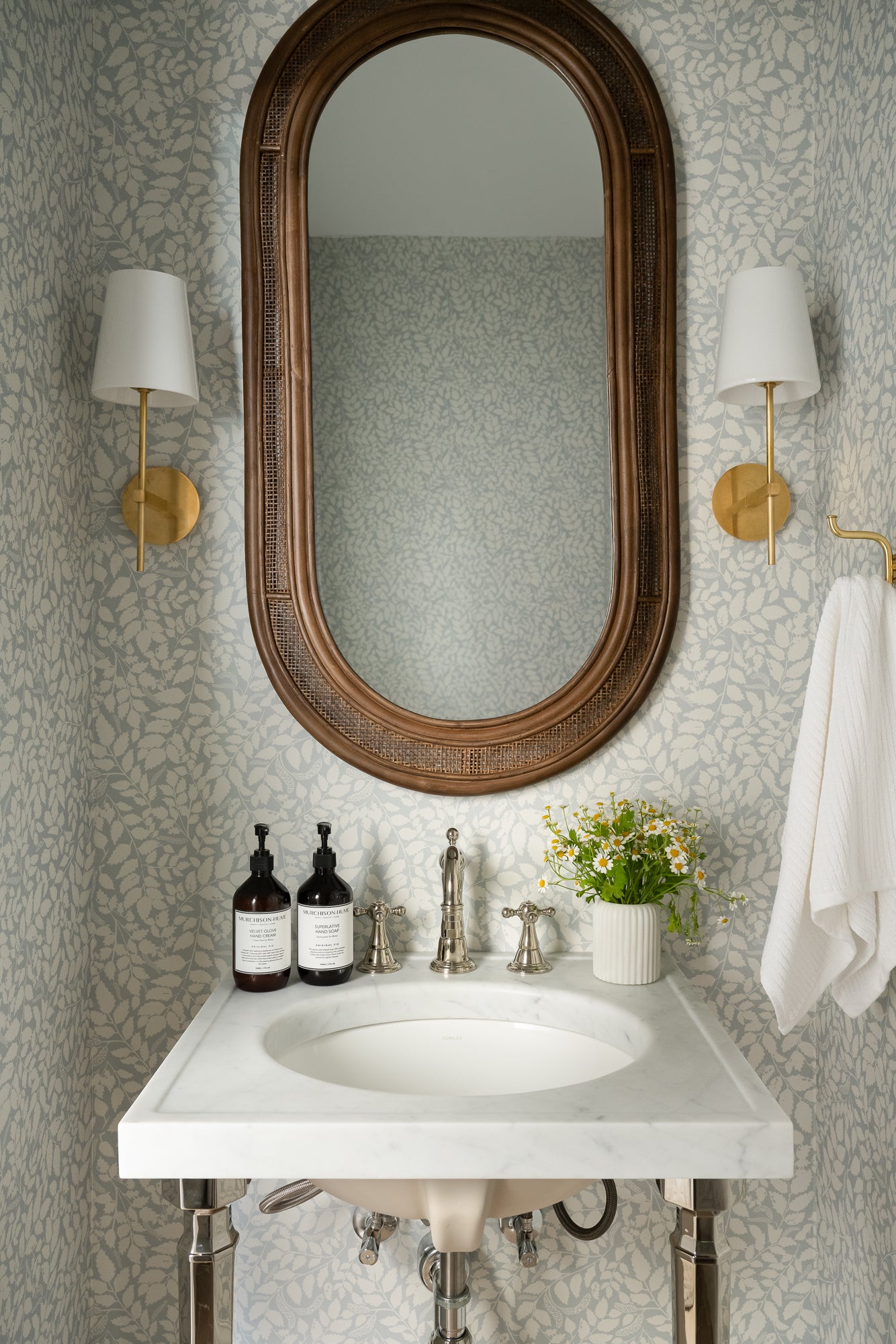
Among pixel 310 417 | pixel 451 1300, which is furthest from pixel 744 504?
pixel 451 1300

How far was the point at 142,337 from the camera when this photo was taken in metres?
1.31

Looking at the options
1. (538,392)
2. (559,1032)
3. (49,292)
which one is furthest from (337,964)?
(49,292)

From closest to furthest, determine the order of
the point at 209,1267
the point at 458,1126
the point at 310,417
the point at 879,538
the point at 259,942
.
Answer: the point at 458,1126
the point at 209,1267
the point at 879,538
the point at 259,942
the point at 310,417

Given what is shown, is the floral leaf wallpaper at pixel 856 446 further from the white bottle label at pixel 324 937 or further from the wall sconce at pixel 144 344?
the wall sconce at pixel 144 344

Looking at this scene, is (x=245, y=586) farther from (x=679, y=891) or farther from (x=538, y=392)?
(x=679, y=891)

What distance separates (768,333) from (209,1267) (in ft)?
4.23

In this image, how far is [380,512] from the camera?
144 cm

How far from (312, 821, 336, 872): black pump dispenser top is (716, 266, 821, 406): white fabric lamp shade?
31.5 inches

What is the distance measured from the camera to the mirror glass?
4.69ft

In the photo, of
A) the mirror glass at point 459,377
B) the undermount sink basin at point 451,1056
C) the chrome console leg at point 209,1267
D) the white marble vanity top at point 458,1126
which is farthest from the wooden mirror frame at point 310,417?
the chrome console leg at point 209,1267

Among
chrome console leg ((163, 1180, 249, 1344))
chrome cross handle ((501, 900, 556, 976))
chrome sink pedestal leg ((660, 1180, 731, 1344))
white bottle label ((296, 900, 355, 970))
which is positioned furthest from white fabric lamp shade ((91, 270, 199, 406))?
chrome sink pedestal leg ((660, 1180, 731, 1344))

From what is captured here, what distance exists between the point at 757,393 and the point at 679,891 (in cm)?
70

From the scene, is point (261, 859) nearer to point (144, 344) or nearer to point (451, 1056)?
point (451, 1056)


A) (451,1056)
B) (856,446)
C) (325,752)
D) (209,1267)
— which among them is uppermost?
(856,446)
